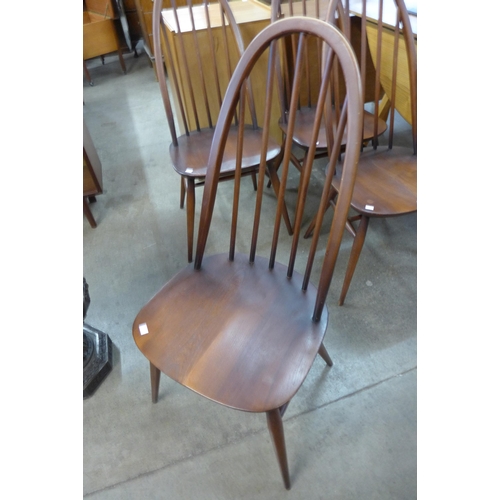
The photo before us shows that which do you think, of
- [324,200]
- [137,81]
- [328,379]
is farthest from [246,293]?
[137,81]

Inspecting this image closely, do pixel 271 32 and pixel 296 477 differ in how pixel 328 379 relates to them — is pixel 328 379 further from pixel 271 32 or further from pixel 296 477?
pixel 271 32

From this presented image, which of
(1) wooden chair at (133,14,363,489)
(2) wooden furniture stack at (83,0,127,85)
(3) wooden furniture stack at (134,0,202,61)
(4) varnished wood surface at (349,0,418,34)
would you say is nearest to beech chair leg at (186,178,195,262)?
(1) wooden chair at (133,14,363,489)

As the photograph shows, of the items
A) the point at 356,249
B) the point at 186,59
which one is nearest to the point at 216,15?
the point at 186,59

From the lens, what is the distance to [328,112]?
3.38 ft

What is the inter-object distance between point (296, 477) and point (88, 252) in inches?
46.8

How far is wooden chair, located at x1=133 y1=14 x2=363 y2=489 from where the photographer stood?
0.67m

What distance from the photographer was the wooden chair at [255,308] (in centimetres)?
67

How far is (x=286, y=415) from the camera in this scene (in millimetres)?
1070

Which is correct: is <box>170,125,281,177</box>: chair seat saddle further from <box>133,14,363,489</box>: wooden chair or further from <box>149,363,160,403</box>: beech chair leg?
<box>149,363,160,403</box>: beech chair leg

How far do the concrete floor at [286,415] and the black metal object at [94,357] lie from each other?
27 millimetres

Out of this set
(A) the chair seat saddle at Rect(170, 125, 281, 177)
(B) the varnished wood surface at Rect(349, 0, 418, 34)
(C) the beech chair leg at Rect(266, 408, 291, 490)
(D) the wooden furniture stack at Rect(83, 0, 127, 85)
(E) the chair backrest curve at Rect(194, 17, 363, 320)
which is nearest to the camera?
(E) the chair backrest curve at Rect(194, 17, 363, 320)

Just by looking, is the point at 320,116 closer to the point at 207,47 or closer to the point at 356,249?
the point at 356,249

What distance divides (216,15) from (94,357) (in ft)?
4.88

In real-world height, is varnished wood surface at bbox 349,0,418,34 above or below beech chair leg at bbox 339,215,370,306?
above
